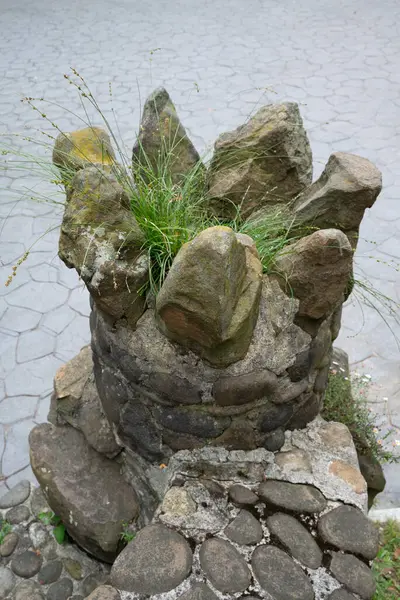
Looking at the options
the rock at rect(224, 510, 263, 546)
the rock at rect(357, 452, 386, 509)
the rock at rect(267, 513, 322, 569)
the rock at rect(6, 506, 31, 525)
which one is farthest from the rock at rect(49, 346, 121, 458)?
the rock at rect(357, 452, 386, 509)

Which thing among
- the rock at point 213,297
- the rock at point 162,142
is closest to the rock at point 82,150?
the rock at point 162,142

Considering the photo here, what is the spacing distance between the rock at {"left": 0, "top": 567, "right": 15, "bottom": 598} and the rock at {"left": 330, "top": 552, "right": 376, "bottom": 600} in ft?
5.20

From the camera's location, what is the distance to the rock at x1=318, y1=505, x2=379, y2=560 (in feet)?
6.28

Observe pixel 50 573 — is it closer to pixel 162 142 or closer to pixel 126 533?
pixel 126 533

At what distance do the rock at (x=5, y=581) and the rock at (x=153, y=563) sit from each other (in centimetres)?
112

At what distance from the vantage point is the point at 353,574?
1833mm

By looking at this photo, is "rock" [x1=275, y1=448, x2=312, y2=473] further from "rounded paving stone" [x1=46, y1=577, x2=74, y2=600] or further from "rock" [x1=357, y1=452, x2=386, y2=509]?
"rounded paving stone" [x1=46, y1=577, x2=74, y2=600]

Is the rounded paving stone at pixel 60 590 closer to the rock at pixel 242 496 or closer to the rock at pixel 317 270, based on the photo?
the rock at pixel 242 496

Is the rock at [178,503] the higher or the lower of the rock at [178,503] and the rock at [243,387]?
the lower

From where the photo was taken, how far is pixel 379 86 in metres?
6.52

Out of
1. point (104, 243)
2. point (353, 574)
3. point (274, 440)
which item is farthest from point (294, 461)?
point (104, 243)

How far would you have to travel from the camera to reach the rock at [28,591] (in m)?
2.62

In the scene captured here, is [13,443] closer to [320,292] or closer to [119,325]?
[119,325]

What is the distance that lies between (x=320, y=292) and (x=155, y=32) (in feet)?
23.7
